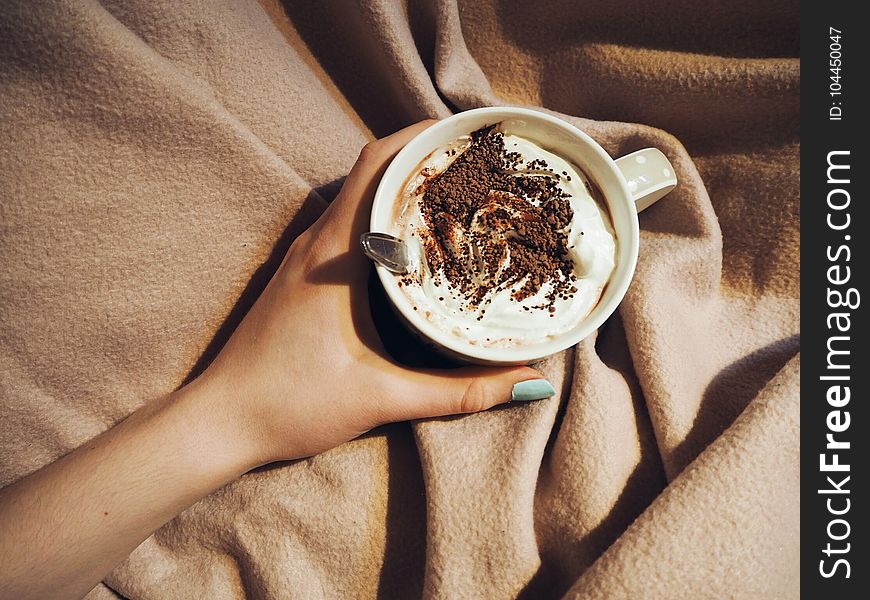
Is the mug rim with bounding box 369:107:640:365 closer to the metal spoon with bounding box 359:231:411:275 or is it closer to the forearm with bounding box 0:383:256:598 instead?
the metal spoon with bounding box 359:231:411:275

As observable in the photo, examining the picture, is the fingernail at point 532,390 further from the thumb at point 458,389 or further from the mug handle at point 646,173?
the mug handle at point 646,173

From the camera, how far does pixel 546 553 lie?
29.8 inches

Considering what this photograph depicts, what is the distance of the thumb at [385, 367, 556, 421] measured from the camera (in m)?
0.71

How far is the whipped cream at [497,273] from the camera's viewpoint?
65cm

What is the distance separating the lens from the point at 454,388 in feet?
2.33

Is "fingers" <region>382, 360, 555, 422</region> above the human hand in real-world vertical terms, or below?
below

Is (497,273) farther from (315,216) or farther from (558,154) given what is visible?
(315,216)

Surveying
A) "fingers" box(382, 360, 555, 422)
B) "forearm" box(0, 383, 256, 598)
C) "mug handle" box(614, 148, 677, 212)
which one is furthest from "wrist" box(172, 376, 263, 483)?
"mug handle" box(614, 148, 677, 212)

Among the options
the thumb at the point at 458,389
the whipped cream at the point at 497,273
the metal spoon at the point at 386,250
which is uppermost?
the metal spoon at the point at 386,250

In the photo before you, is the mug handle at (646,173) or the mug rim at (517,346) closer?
the mug rim at (517,346)

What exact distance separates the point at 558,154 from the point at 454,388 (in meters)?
0.33

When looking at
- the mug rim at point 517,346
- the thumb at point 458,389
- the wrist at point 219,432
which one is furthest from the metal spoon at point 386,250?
the wrist at point 219,432

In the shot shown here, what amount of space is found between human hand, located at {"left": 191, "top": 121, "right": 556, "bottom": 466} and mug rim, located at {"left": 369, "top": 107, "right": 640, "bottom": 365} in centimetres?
7

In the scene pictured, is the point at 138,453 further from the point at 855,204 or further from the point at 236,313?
the point at 855,204
